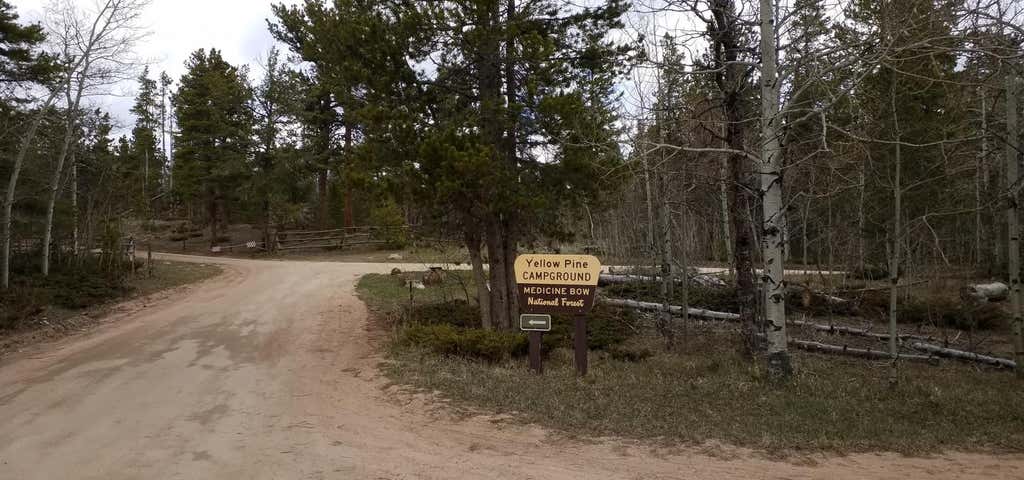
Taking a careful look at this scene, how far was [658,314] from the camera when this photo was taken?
1368 cm

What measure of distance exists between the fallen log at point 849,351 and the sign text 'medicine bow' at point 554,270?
246 inches

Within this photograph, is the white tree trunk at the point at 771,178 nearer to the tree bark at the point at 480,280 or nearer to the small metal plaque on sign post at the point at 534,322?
the small metal plaque on sign post at the point at 534,322

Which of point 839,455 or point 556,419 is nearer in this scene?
point 839,455

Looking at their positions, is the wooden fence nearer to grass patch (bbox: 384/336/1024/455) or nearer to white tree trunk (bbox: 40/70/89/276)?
white tree trunk (bbox: 40/70/89/276)

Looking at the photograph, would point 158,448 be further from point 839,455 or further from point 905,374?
point 905,374

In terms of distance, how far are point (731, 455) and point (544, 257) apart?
4.21 m

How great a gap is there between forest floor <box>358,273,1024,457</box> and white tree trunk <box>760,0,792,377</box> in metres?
0.99

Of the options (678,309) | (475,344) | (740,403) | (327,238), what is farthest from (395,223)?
(327,238)

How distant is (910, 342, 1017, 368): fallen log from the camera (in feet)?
38.0

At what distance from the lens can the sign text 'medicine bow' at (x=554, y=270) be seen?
29.6 ft

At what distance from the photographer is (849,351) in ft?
40.7

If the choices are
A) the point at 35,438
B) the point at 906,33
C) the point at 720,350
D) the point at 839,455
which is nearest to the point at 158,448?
the point at 35,438

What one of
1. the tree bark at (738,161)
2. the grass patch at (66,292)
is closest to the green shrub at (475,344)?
the tree bark at (738,161)

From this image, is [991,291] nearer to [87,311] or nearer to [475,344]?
[475,344]
